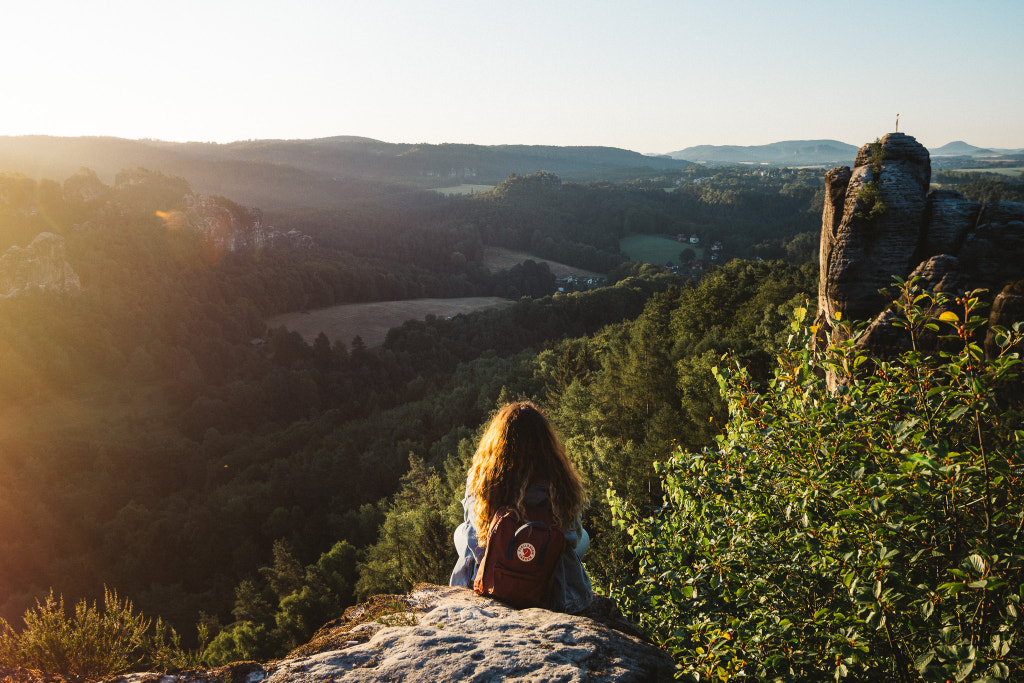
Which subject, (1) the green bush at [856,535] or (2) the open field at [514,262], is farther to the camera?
(2) the open field at [514,262]

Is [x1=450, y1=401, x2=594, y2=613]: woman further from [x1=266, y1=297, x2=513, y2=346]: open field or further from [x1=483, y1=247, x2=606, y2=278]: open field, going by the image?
[x1=483, y1=247, x2=606, y2=278]: open field

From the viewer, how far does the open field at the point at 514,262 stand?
5290 inches

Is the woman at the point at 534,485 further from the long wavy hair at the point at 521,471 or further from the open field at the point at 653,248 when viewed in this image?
the open field at the point at 653,248

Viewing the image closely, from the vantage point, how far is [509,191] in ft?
636

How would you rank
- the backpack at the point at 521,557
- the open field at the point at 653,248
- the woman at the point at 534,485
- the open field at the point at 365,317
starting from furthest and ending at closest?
the open field at the point at 653,248, the open field at the point at 365,317, the woman at the point at 534,485, the backpack at the point at 521,557

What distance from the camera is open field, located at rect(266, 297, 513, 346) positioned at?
86000mm

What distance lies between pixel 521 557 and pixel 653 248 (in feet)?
503

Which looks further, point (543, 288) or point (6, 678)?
point (543, 288)

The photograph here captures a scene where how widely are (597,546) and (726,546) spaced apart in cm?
1162

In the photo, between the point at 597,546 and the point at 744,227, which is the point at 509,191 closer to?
the point at 744,227

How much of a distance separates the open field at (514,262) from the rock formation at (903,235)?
11377 centimetres

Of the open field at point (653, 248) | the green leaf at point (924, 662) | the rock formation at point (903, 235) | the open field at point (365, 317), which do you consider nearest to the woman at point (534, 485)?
the green leaf at point (924, 662)

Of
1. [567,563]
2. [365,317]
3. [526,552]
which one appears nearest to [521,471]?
[526,552]

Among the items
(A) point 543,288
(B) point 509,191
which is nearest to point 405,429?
(A) point 543,288
